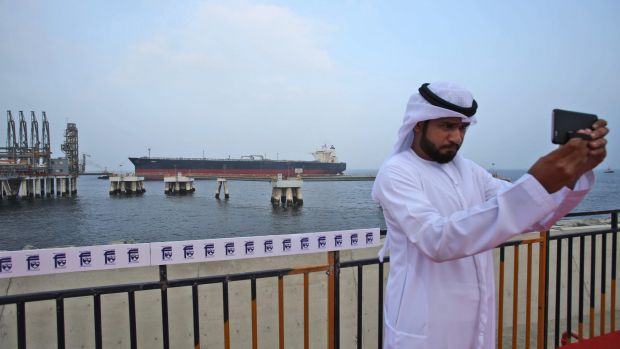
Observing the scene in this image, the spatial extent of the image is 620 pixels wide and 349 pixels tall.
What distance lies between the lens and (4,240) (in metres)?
26.0

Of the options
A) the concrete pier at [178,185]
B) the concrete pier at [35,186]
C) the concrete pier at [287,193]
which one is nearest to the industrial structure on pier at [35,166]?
the concrete pier at [35,186]

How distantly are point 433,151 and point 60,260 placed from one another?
6.17 feet

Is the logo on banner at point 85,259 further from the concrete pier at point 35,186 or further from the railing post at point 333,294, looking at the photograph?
the concrete pier at point 35,186

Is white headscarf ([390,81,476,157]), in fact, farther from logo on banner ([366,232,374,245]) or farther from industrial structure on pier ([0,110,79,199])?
industrial structure on pier ([0,110,79,199])

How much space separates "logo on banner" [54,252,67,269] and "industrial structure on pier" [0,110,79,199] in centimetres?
6846

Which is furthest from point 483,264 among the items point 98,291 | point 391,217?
point 98,291

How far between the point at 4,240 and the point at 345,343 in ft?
104

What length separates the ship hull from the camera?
297 feet

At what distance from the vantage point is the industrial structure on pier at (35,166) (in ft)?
190

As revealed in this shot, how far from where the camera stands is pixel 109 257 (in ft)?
6.23

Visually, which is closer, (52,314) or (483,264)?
(483,264)

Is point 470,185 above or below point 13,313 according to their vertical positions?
above

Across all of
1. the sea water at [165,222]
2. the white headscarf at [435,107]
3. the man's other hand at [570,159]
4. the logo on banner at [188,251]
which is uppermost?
the white headscarf at [435,107]

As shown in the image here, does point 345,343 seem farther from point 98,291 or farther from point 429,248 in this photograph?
point 429,248
